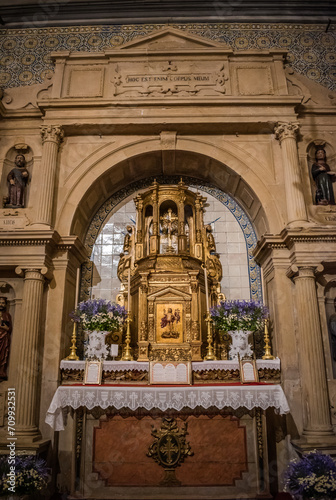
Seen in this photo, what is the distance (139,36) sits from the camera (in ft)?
29.2

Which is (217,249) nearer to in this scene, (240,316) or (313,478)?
(240,316)

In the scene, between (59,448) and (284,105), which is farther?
(284,105)

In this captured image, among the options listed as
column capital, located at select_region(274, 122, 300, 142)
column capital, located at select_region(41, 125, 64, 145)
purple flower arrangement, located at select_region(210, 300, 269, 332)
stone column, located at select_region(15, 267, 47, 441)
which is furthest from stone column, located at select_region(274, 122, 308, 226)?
stone column, located at select_region(15, 267, 47, 441)

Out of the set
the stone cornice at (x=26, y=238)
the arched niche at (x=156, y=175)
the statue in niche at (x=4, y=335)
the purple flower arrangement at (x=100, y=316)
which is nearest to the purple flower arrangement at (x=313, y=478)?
the purple flower arrangement at (x=100, y=316)

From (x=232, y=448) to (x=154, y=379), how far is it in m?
1.59

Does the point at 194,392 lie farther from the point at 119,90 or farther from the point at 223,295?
the point at 119,90

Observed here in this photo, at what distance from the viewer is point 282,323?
23.4 ft

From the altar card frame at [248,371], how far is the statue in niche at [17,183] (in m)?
4.83

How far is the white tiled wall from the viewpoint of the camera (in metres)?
8.54

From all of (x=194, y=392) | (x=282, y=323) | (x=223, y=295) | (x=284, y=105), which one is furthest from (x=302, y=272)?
(x=284, y=105)

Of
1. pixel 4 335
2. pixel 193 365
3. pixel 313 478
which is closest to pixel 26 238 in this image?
pixel 4 335

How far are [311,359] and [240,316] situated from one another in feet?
4.12

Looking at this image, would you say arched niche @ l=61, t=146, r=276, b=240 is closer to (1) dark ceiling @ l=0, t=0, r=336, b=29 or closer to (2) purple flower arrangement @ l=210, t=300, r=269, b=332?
(2) purple flower arrangement @ l=210, t=300, r=269, b=332

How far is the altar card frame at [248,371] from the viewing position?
250 inches
